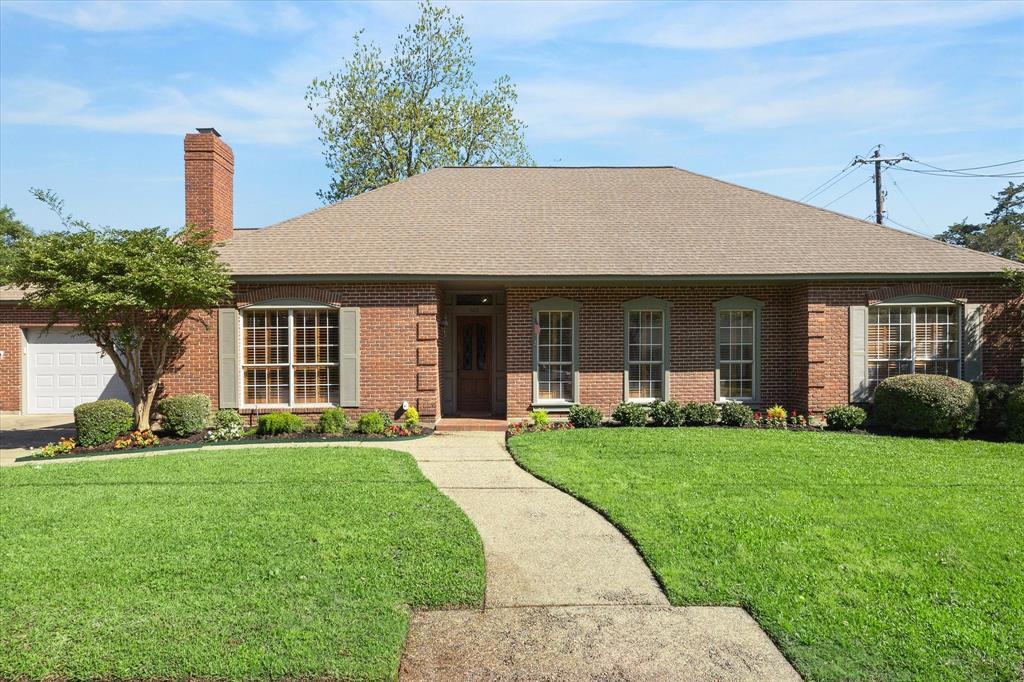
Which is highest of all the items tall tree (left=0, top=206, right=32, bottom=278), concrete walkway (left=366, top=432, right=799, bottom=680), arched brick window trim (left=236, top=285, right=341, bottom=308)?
tall tree (left=0, top=206, right=32, bottom=278)

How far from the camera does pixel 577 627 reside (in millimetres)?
4797

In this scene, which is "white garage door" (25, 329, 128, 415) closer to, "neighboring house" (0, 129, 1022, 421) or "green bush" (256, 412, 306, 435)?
"neighboring house" (0, 129, 1022, 421)

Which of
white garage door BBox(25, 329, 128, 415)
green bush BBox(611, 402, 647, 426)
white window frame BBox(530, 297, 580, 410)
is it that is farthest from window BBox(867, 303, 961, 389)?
white garage door BBox(25, 329, 128, 415)

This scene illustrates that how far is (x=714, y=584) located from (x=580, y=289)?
32.4ft

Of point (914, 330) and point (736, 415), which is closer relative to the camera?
point (736, 415)

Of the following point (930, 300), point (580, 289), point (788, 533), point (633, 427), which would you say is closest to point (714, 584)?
point (788, 533)

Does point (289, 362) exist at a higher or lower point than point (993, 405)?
higher

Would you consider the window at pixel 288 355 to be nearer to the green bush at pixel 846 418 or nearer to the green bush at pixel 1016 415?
the green bush at pixel 846 418

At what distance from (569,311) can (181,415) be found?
308 inches

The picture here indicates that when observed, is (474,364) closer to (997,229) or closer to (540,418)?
(540,418)

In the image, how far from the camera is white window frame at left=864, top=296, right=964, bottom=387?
47.6ft

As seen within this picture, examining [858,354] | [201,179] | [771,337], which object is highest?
[201,179]

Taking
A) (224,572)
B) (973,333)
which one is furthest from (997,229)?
(224,572)

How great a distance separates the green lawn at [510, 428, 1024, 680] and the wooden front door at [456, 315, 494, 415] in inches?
182
